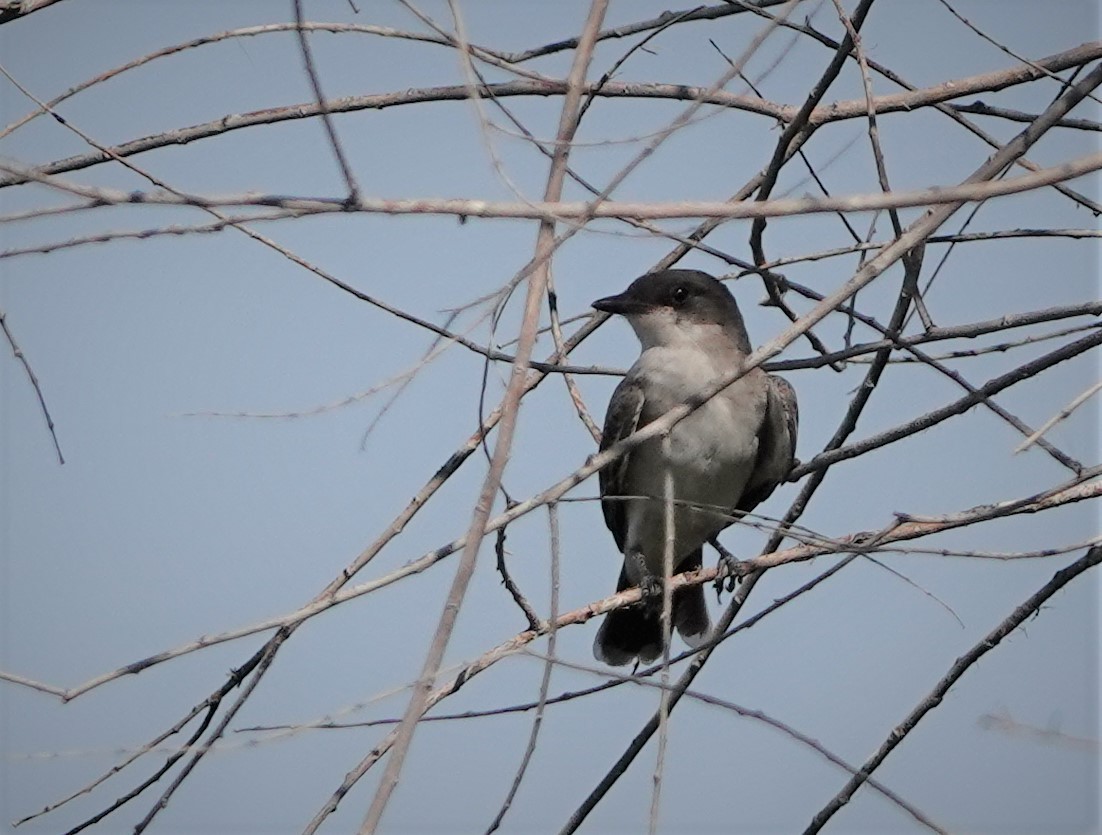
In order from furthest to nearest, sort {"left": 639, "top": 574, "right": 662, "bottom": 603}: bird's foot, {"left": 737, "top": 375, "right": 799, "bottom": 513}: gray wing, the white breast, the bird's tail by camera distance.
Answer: the bird's tail → {"left": 737, "top": 375, "right": 799, "bottom": 513}: gray wing → the white breast → {"left": 639, "top": 574, "right": 662, "bottom": 603}: bird's foot

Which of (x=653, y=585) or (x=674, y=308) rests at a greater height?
(x=674, y=308)

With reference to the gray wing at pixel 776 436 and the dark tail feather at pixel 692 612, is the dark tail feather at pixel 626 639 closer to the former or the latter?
the dark tail feather at pixel 692 612

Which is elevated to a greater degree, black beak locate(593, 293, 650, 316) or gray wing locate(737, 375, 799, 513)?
black beak locate(593, 293, 650, 316)

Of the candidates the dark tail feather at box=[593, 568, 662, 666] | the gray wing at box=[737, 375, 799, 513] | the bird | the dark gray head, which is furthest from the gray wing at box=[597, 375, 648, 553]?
the gray wing at box=[737, 375, 799, 513]

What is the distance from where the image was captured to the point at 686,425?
6258 millimetres

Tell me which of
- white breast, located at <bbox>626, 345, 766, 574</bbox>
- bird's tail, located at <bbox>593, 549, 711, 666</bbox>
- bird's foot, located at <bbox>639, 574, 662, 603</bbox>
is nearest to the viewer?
bird's foot, located at <bbox>639, 574, 662, 603</bbox>

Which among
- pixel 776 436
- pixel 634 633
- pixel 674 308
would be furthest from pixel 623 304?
pixel 634 633

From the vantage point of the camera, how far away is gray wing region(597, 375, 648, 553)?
632cm

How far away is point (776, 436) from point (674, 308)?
80 cm

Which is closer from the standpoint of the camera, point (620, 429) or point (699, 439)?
point (699, 439)

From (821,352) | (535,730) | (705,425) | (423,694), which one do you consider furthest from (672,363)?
(423,694)

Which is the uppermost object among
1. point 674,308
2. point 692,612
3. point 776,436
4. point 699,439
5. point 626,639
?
point 674,308

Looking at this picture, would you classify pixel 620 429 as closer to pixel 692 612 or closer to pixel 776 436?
pixel 776 436

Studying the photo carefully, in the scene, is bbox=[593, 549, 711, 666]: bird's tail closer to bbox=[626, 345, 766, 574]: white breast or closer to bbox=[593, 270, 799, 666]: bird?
bbox=[593, 270, 799, 666]: bird
